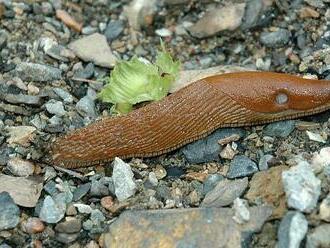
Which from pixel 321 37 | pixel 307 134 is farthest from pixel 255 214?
pixel 321 37

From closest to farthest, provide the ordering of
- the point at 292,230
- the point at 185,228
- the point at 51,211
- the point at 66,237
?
the point at 292,230 → the point at 185,228 → the point at 66,237 → the point at 51,211

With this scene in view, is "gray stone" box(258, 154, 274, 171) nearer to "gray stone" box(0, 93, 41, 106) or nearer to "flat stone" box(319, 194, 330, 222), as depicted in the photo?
"flat stone" box(319, 194, 330, 222)

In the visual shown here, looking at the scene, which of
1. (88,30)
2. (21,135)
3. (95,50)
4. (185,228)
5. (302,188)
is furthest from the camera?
(88,30)

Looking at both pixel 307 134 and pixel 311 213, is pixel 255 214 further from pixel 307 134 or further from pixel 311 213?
pixel 307 134

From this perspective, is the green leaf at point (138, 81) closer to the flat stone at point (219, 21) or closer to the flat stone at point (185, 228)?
the flat stone at point (219, 21)

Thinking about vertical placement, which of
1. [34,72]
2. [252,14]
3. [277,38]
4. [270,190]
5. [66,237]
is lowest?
[66,237]

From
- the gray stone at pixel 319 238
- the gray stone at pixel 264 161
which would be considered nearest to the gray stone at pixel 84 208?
the gray stone at pixel 264 161

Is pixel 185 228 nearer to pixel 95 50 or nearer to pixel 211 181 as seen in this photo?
pixel 211 181

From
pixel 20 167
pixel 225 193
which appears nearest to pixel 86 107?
pixel 20 167
